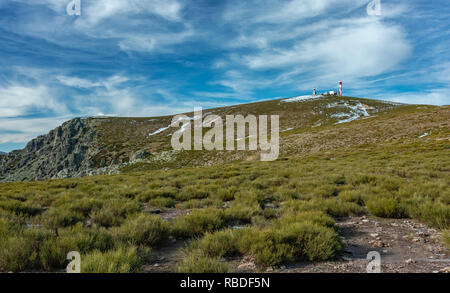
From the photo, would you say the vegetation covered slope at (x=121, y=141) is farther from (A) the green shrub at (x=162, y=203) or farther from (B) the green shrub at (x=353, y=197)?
(B) the green shrub at (x=353, y=197)

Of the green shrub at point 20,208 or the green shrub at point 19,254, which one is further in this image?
the green shrub at point 20,208

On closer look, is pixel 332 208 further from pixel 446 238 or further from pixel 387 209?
pixel 446 238

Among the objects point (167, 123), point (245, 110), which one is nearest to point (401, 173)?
point (245, 110)

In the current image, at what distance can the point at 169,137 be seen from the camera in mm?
79375

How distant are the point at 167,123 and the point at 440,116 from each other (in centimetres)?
8623

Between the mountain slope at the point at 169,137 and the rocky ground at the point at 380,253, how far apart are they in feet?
96.9

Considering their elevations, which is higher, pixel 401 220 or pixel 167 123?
pixel 167 123

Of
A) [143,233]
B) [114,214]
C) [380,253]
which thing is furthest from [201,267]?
[114,214]

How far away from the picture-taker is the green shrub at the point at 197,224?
17.1ft

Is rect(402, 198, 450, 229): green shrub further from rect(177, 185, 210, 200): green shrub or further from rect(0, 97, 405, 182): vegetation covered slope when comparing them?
rect(0, 97, 405, 182): vegetation covered slope

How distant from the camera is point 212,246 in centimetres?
Result: 408

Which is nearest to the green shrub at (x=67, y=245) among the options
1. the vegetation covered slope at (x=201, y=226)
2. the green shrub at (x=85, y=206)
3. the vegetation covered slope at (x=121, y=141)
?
the vegetation covered slope at (x=201, y=226)

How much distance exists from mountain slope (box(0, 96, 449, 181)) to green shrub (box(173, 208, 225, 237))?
29577 mm
